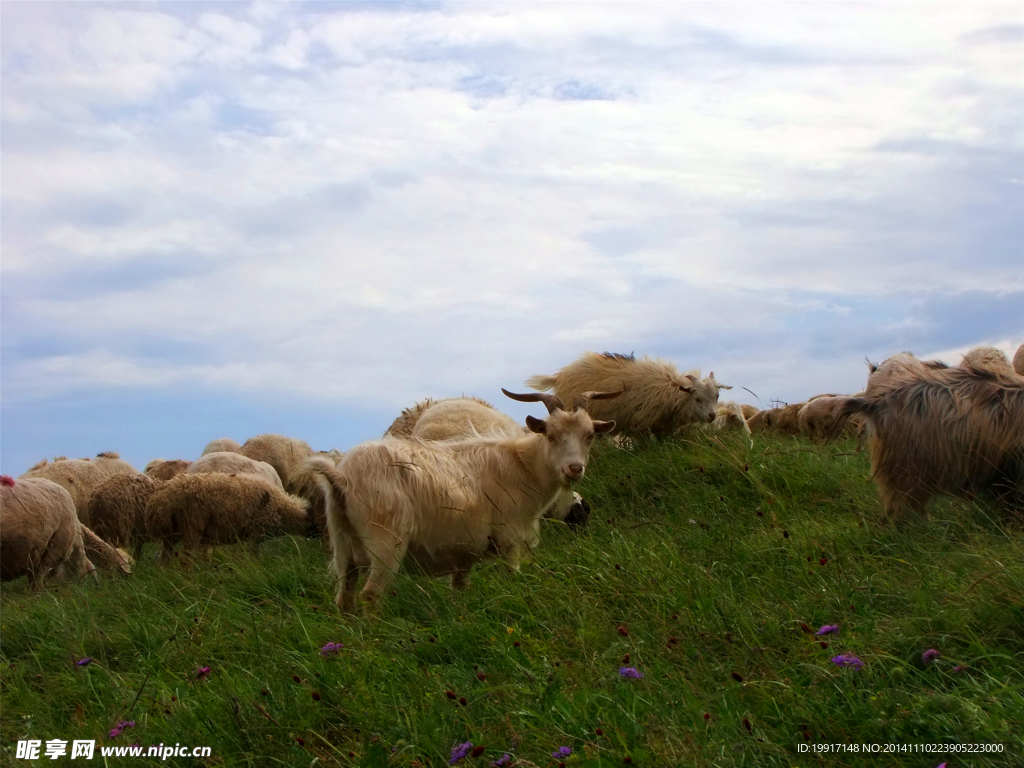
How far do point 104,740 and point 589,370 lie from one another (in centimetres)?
910

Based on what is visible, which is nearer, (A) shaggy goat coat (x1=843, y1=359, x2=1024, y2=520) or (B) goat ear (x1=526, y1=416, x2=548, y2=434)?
(A) shaggy goat coat (x1=843, y1=359, x2=1024, y2=520)

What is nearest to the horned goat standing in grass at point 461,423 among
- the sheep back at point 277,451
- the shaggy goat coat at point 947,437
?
the shaggy goat coat at point 947,437

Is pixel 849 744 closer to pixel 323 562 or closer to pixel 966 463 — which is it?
pixel 966 463

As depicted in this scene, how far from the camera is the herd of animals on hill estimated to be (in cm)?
686

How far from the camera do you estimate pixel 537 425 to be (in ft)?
26.2

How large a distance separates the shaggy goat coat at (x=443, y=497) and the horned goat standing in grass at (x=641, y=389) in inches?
159

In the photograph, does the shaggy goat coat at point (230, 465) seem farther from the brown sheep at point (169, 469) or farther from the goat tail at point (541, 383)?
the goat tail at point (541, 383)

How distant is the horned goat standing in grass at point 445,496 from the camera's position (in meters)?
6.85

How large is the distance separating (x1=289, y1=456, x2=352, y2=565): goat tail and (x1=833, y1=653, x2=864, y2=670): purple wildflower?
387cm

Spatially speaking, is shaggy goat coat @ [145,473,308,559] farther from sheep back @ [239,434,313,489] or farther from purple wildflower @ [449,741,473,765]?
purple wildflower @ [449,741,473,765]

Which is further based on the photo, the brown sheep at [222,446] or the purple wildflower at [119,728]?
the brown sheep at [222,446]

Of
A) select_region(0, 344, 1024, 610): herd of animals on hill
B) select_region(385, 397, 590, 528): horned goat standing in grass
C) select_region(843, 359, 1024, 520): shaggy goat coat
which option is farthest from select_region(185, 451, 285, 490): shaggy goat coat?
select_region(843, 359, 1024, 520): shaggy goat coat

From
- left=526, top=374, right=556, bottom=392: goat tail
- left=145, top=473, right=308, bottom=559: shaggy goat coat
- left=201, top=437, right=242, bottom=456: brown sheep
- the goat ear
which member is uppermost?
the goat ear

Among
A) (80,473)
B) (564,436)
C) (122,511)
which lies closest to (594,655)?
(564,436)
